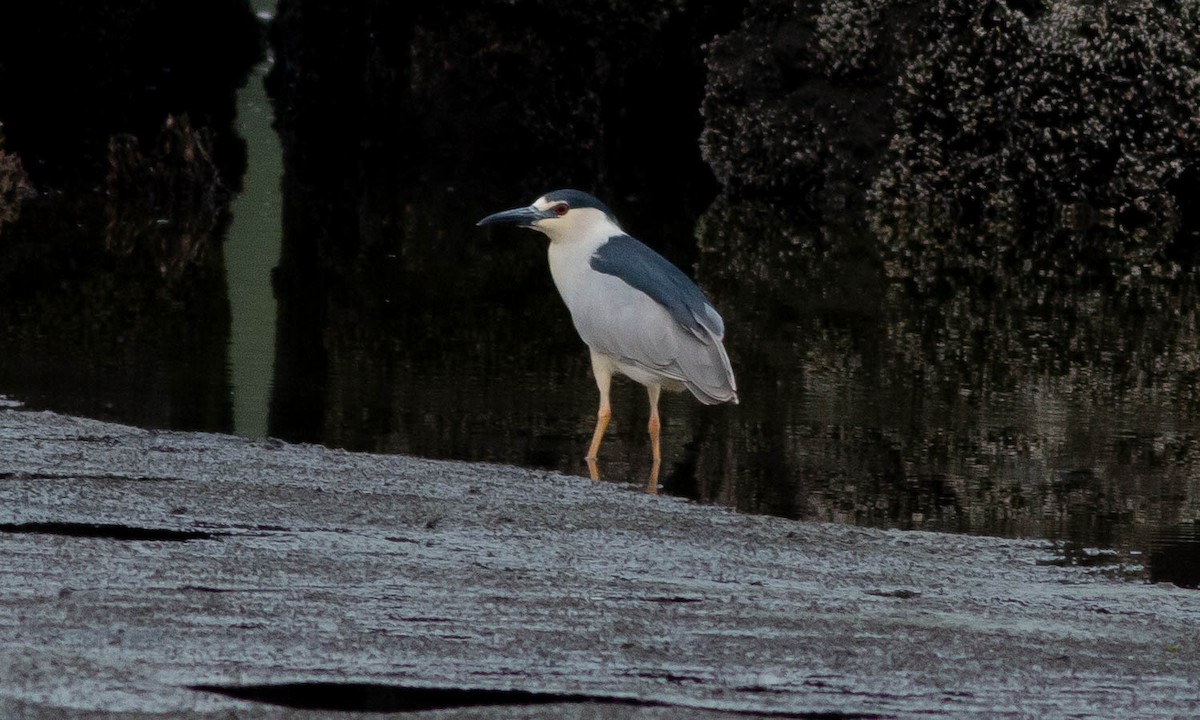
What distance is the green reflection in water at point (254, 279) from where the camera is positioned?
9.91 meters

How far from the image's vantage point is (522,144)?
92.3 feet

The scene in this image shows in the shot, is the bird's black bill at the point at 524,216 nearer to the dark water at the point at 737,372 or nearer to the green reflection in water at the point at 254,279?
the dark water at the point at 737,372

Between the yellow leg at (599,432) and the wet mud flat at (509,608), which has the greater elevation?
the yellow leg at (599,432)

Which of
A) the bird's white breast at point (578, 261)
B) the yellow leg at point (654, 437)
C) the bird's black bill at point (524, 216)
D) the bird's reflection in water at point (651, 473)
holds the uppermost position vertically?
the bird's black bill at point (524, 216)

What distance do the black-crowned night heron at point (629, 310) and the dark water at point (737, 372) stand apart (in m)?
0.35

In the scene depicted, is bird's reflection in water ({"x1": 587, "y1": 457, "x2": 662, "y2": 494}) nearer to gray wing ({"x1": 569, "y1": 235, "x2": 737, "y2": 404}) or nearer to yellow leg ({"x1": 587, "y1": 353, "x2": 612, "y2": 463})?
yellow leg ({"x1": 587, "y1": 353, "x2": 612, "y2": 463})

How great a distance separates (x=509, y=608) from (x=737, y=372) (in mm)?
5442

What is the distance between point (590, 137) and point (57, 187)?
30.1 ft

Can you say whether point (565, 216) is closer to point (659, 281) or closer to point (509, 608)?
point (659, 281)

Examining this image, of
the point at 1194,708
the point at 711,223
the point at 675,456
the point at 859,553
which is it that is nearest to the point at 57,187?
the point at 711,223

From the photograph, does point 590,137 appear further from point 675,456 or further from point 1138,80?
point 675,456

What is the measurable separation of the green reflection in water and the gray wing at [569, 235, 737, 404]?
169 cm

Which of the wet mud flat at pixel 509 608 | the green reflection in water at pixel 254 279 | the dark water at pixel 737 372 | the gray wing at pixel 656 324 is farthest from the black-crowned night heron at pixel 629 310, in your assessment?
the green reflection in water at pixel 254 279

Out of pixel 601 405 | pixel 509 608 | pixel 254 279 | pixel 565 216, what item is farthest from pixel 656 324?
pixel 254 279
